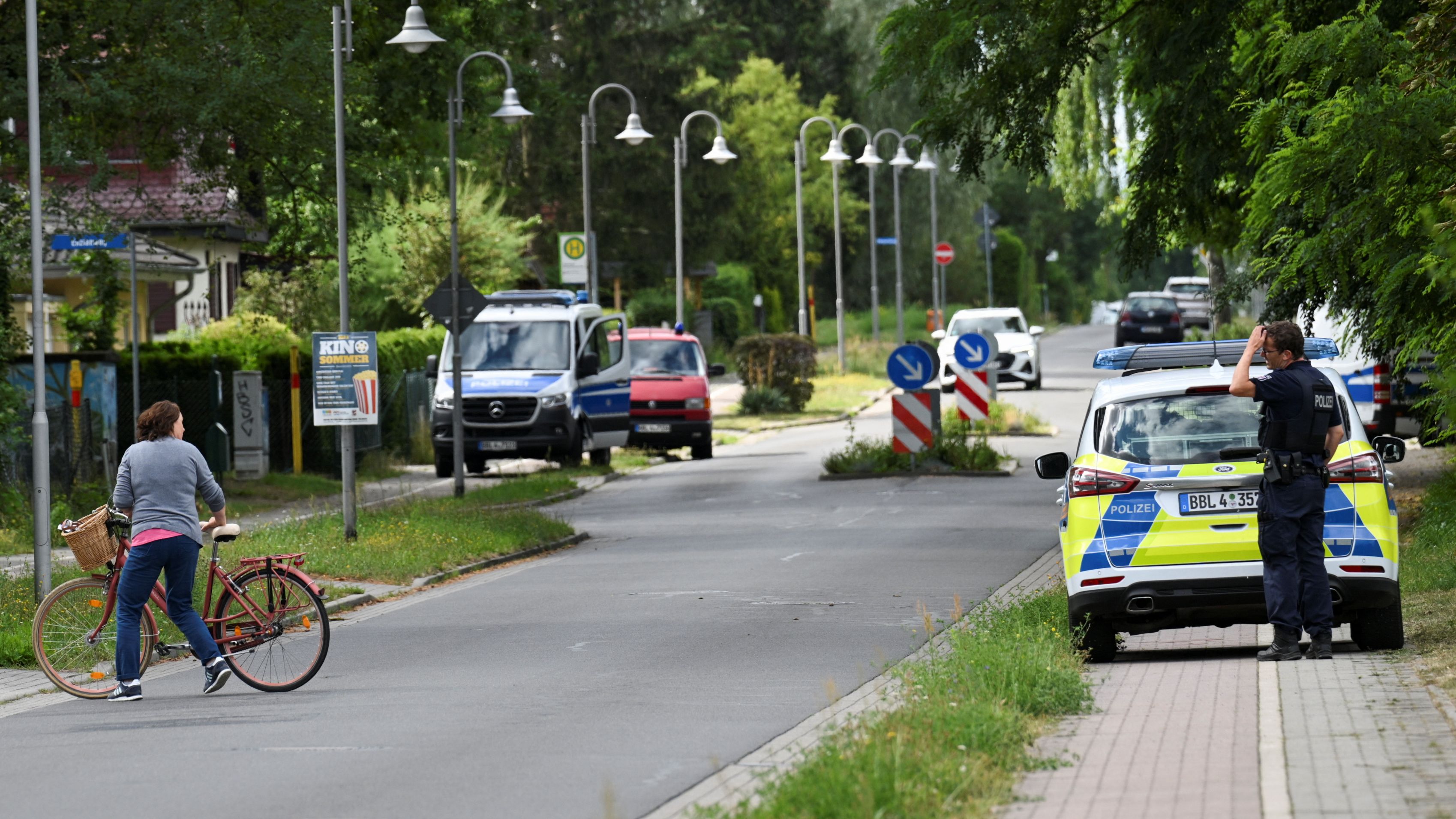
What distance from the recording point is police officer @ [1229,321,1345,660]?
33.6 feet

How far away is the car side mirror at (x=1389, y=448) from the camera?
1140cm

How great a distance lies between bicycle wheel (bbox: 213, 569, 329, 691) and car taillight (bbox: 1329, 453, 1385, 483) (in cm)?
555

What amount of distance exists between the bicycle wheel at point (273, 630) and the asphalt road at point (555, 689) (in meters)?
0.16

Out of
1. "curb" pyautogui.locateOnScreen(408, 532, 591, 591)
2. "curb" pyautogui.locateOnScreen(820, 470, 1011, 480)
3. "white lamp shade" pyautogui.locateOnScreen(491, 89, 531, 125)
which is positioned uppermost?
"white lamp shade" pyautogui.locateOnScreen(491, 89, 531, 125)

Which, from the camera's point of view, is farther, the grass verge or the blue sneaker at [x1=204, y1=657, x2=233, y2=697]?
the grass verge

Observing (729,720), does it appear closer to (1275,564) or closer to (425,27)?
(1275,564)

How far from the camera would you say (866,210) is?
85062mm

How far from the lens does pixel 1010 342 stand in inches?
1865

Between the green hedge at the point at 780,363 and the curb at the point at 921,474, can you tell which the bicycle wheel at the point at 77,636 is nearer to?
the curb at the point at 921,474

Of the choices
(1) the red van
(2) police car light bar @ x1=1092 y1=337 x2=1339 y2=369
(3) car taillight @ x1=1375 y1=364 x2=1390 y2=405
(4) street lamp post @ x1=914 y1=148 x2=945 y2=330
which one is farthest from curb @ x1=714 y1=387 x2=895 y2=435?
(2) police car light bar @ x1=1092 y1=337 x2=1339 y2=369

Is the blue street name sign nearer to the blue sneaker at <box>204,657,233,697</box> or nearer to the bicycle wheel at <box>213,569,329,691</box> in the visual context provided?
the bicycle wheel at <box>213,569,329,691</box>

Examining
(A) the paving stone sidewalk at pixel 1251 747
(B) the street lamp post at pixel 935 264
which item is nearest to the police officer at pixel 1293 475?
(A) the paving stone sidewalk at pixel 1251 747

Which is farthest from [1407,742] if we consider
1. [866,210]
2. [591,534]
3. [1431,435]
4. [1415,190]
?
[866,210]

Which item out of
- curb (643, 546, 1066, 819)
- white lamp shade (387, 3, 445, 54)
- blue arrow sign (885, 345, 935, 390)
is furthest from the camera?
blue arrow sign (885, 345, 935, 390)
